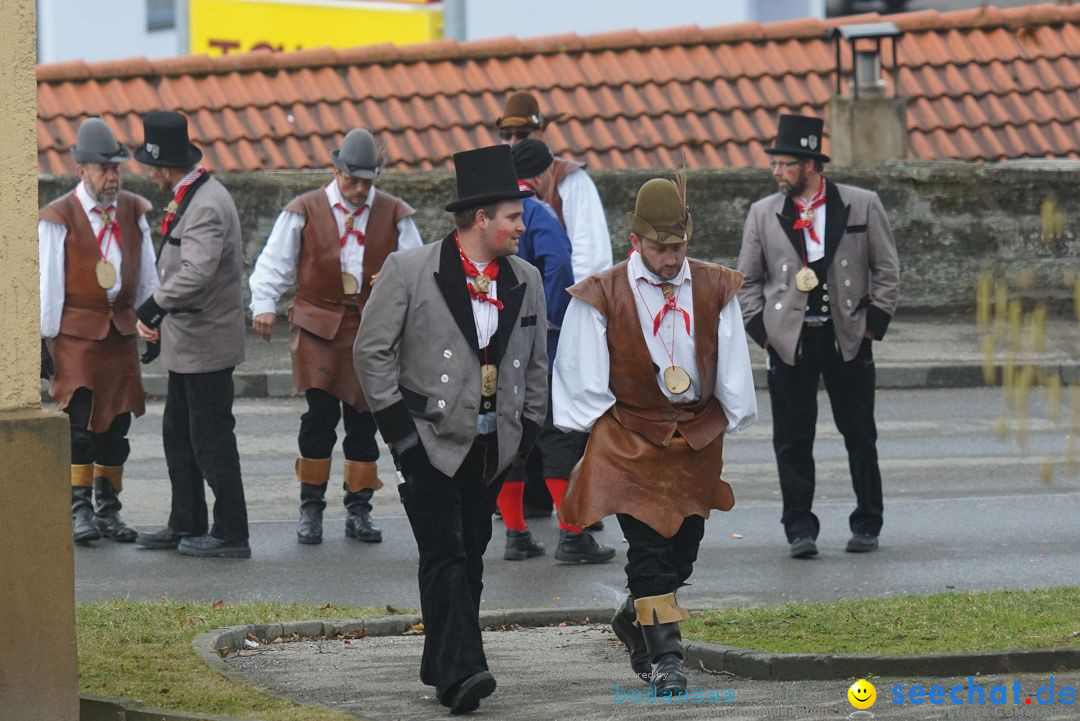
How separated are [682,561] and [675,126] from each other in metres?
14.5

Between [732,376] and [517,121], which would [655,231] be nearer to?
[732,376]

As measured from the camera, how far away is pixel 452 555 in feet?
24.2

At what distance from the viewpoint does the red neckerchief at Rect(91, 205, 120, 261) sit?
11094 mm

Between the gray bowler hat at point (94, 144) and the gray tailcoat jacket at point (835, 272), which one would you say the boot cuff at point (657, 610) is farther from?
the gray bowler hat at point (94, 144)

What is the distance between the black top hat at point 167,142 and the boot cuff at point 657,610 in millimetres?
4315

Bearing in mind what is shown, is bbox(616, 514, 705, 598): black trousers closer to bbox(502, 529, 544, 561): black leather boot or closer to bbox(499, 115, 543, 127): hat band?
bbox(502, 529, 544, 561): black leather boot

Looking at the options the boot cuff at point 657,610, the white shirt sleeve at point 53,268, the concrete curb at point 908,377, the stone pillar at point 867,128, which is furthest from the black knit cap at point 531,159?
the stone pillar at point 867,128

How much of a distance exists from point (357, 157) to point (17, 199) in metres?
4.39

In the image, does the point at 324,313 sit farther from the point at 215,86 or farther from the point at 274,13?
the point at 274,13

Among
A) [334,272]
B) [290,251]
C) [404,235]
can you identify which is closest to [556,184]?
[404,235]

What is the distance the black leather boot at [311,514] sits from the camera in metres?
11.2

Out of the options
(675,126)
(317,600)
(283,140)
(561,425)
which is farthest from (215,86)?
(561,425)

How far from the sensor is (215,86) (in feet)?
71.4

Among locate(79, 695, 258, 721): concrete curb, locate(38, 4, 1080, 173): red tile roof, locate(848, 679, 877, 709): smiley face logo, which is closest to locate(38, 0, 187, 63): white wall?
locate(38, 4, 1080, 173): red tile roof
